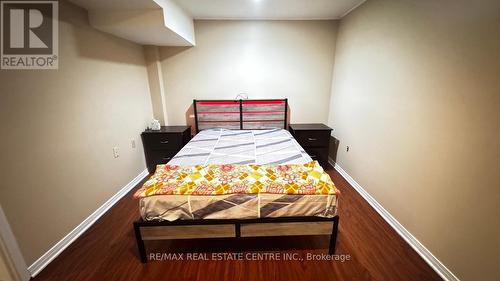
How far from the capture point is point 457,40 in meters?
1.33

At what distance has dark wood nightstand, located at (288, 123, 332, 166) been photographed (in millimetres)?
3082

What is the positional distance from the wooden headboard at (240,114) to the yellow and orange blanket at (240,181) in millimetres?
1661

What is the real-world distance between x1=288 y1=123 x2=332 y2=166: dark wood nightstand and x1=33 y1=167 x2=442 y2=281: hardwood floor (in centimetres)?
129

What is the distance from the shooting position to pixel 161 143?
3.03m

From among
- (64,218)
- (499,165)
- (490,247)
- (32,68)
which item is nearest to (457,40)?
(499,165)

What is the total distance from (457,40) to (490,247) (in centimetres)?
132

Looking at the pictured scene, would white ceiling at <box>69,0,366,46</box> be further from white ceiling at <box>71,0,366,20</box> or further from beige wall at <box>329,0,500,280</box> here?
beige wall at <box>329,0,500,280</box>

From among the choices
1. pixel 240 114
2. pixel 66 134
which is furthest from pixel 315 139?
pixel 66 134

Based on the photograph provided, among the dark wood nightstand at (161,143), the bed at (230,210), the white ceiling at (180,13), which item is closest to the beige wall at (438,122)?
the white ceiling at (180,13)

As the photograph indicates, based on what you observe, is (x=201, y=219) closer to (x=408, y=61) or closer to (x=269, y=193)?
(x=269, y=193)

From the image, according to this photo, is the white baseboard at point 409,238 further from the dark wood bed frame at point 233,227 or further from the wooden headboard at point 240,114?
the wooden headboard at point 240,114

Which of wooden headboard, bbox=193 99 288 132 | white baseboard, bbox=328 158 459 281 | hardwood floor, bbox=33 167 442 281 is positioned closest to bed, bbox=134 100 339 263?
hardwood floor, bbox=33 167 442 281

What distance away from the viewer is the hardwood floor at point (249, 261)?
1.51 metres

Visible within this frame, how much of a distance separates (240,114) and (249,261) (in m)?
2.26
